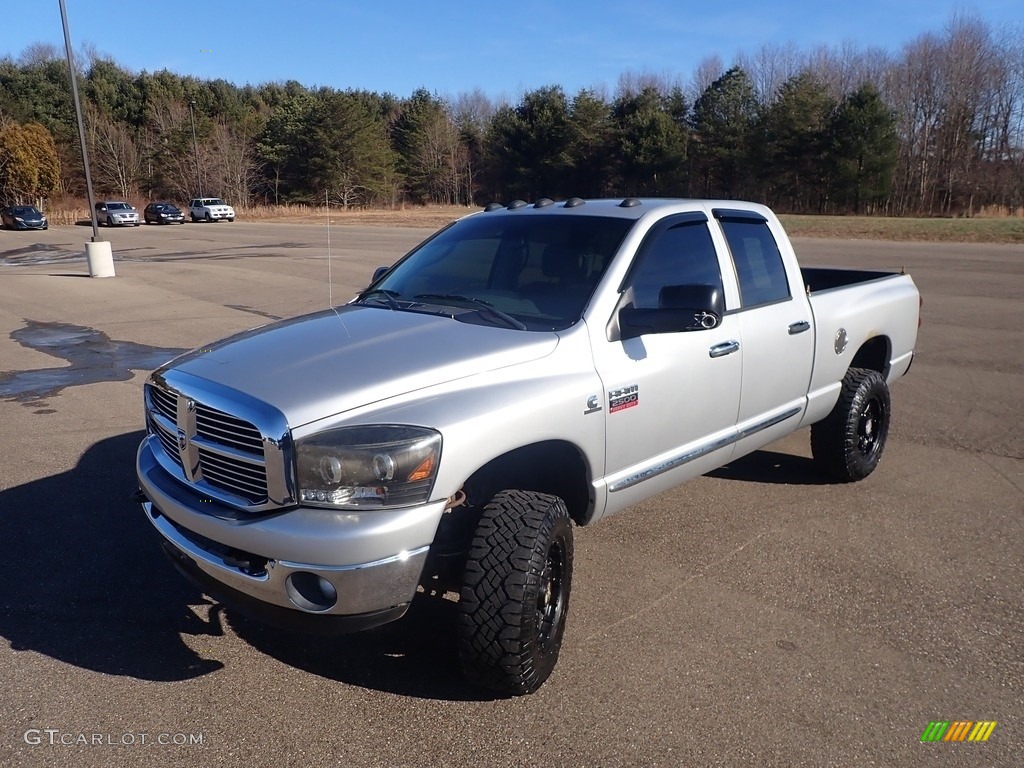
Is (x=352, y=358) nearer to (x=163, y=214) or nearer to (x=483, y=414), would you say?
(x=483, y=414)

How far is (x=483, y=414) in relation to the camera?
122 inches

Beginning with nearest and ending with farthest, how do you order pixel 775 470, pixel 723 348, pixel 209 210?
1. pixel 723 348
2. pixel 775 470
3. pixel 209 210

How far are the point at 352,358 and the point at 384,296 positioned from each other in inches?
48.8

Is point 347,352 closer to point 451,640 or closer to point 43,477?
point 451,640

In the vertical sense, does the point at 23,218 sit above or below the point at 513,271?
below

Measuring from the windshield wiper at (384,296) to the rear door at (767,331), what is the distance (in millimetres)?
1842

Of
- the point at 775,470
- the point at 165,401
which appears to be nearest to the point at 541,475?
the point at 165,401

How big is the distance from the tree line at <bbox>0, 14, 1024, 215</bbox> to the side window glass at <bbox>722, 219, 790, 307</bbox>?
158ft

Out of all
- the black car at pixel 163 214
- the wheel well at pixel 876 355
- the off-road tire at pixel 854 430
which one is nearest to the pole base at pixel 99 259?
the wheel well at pixel 876 355

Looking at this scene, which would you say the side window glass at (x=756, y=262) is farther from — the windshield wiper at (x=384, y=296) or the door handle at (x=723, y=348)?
the windshield wiper at (x=384, y=296)

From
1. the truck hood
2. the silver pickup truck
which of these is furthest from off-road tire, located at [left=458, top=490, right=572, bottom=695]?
the truck hood

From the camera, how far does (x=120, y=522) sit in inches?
195

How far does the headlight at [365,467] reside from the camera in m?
2.88

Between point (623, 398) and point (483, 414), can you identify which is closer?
point (483, 414)
